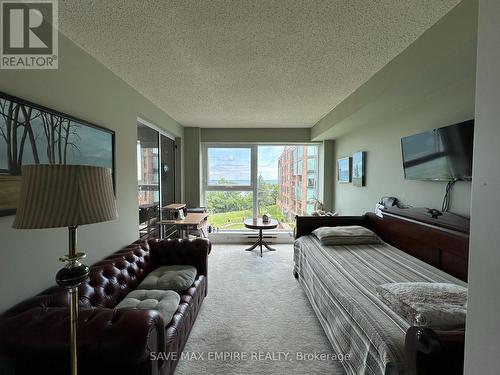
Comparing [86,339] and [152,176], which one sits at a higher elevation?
[152,176]

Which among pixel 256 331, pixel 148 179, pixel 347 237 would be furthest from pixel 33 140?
pixel 347 237

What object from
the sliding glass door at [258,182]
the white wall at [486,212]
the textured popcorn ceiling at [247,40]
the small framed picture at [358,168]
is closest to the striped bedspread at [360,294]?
the white wall at [486,212]

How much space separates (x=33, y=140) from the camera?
1398mm

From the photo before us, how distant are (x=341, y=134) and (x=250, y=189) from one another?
2.13m

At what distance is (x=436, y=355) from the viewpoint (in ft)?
2.97

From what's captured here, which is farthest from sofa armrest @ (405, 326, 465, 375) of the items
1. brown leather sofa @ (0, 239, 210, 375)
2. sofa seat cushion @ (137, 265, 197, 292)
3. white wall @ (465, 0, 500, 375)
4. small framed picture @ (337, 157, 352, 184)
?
small framed picture @ (337, 157, 352, 184)

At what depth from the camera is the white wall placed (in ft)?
1.73

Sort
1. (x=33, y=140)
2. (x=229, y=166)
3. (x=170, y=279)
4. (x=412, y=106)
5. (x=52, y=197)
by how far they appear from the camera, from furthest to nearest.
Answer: (x=229, y=166) < (x=412, y=106) < (x=170, y=279) < (x=33, y=140) < (x=52, y=197)

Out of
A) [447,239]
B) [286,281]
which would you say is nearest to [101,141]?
[286,281]

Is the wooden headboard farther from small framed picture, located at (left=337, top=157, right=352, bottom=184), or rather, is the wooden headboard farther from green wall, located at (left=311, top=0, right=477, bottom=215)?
small framed picture, located at (left=337, top=157, right=352, bottom=184)

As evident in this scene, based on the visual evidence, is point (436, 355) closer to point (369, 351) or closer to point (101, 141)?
point (369, 351)

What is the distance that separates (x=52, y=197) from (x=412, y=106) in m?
3.26

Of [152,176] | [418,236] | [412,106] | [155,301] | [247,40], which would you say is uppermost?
[247,40]

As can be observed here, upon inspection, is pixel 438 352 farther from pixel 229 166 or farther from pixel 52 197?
pixel 229 166
